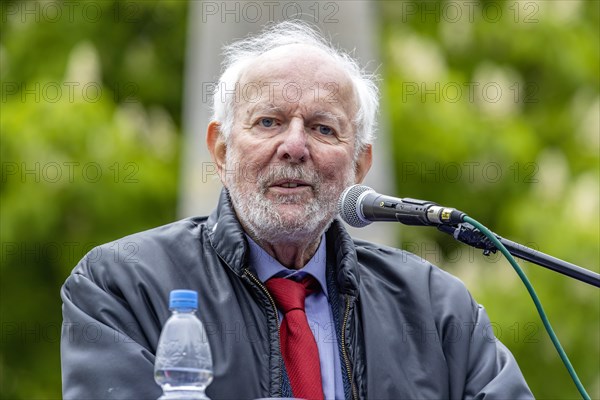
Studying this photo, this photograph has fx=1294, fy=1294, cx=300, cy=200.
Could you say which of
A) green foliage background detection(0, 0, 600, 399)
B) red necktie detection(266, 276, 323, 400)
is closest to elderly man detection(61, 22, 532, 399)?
red necktie detection(266, 276, 323, 400)

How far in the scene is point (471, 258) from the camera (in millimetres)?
9195

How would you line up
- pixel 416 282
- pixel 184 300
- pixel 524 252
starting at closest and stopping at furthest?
1. pixel 184 300
2. pixel 524 252
3. pixel 416 282

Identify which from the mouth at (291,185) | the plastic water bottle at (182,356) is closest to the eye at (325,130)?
the mouth at (291,185)

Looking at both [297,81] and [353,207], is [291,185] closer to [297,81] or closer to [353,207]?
[297,81]

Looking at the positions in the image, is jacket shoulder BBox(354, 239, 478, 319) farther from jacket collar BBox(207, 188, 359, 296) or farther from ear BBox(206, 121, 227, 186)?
ear BBox(206, 121, 227, 186)

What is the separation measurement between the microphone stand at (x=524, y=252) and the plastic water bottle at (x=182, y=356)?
0.77 metres

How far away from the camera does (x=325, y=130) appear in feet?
16.0

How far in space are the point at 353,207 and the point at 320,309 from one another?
905 mm

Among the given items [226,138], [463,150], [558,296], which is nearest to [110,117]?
[463,150]

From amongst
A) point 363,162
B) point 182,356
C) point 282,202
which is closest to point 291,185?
point 282,202

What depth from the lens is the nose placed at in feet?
15.4

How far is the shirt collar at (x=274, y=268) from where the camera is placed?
4723 mm

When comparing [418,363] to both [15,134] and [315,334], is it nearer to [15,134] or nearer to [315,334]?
[315,334]

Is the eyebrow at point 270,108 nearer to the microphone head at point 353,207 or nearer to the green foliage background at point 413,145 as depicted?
the microphone head at point 353,207
